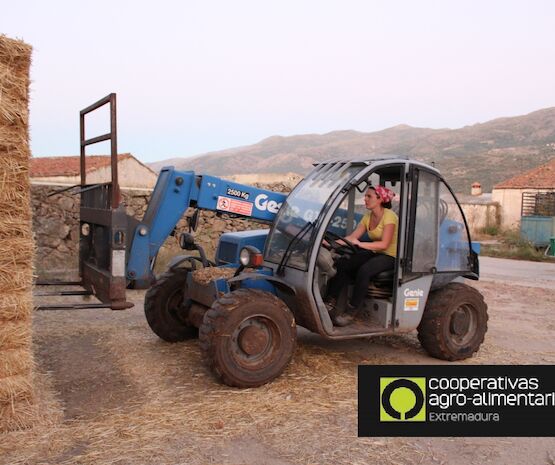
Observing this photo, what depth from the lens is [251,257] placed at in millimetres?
5805

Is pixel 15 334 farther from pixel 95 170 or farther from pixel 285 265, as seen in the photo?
pixel 95 170

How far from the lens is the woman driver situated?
6.12m

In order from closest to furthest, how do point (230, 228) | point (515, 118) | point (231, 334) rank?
point (231, 334), point (230, 228), point (515, 118)

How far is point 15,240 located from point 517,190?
100 feet

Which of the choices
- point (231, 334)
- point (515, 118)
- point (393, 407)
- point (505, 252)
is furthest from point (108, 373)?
point (515, 118)

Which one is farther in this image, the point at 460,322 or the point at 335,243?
the point at 460,322

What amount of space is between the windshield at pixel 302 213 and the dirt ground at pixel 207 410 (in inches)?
46.7

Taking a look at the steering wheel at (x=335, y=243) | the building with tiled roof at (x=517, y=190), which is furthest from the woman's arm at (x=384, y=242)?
the building with tiled roof at (x=517, y=190)

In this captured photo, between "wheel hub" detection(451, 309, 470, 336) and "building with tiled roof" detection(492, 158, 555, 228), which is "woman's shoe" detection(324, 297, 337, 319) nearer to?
"wheel hub" detection(451, 309, 470, 336)

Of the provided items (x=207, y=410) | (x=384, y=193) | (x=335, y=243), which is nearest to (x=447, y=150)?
(x=384, y=193)

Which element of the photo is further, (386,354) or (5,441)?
(386,354)

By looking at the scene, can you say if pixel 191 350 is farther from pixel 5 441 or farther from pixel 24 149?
pixel 24 149

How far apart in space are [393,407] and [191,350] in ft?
9.35

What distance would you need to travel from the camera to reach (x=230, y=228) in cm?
1466
